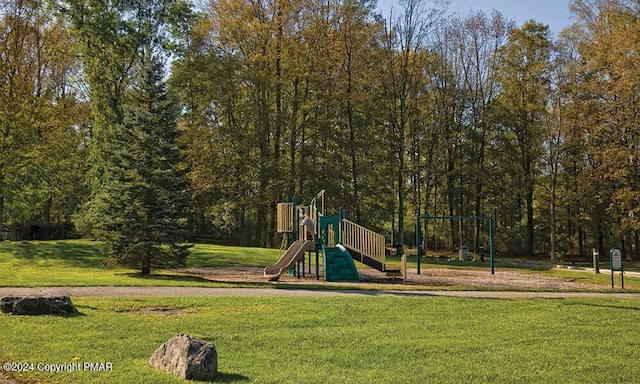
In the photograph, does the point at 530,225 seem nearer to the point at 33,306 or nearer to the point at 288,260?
the point at 288,260

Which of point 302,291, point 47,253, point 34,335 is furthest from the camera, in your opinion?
point 47,253

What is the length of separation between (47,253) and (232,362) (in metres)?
20.9

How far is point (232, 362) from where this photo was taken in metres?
6.77

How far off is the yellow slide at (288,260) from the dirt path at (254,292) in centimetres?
383

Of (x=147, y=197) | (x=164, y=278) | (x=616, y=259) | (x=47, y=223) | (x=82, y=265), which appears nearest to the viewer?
(x=164, y=278)

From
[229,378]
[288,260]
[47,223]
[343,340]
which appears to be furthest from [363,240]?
[47,223]

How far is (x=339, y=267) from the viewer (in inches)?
749

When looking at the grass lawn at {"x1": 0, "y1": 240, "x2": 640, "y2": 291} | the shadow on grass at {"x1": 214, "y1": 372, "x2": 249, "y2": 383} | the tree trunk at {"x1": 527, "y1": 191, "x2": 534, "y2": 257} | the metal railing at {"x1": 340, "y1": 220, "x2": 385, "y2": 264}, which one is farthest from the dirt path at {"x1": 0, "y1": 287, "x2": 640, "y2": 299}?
the tree trunk at {"x1": 527, "y1": 191, "x2": 534, "y2": 257}

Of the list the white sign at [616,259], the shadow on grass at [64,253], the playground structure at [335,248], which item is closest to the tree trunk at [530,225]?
the white sign at [616,259]

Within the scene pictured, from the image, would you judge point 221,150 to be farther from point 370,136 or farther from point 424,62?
point 424,62

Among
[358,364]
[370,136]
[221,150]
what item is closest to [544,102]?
[370,136]

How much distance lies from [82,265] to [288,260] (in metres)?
7.76

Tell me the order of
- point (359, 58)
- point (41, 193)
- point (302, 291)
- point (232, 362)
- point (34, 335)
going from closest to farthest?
point (232, 362), point (34, 335), point (302, 291), point (41, 193), point (359, 58)

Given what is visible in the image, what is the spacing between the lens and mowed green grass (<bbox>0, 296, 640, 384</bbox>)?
646 cm
